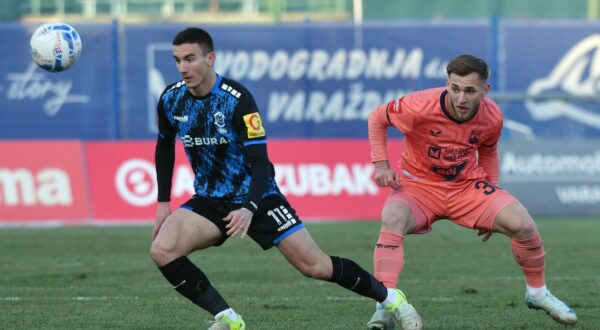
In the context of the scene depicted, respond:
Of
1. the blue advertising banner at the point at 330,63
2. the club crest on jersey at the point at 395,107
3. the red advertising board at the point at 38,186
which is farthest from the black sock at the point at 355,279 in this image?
the blue advertising banner at the point at 330,63

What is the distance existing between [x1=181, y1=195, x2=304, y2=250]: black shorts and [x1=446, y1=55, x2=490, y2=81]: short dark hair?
1.43 meters

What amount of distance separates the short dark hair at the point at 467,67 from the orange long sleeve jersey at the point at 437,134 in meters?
0.37

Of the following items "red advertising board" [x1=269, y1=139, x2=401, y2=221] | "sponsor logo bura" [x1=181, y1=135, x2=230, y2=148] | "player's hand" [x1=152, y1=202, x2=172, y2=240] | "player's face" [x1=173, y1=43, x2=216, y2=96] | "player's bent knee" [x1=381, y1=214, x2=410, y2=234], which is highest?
"player's face" [x1=173, y1=43, x2=216, y2=96]

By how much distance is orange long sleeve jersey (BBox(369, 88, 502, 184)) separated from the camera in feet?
25.8

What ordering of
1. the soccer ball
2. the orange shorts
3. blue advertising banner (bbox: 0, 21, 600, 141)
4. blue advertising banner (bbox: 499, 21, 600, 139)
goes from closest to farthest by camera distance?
the orange shorts < the soccer ball < blue advertising banner (bbox: 0, 21, 600, 141) < blue advertising banner (bbox: 499, 21, 600, 139)

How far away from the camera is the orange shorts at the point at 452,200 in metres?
7.85

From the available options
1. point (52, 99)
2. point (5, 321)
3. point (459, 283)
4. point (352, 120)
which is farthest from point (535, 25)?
point (5, 321)

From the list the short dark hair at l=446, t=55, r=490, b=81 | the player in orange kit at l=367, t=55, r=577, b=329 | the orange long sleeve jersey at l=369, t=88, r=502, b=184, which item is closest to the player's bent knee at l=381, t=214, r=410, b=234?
the player in orange kit at l=367, t=55, r=577, b=329

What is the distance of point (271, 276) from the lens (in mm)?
10852

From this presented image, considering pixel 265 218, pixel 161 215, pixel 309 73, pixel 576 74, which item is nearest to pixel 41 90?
pixel 309 73

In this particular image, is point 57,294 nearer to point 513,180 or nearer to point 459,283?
point 459,283

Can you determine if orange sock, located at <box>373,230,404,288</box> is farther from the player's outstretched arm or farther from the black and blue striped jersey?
the black and blue striped jersey

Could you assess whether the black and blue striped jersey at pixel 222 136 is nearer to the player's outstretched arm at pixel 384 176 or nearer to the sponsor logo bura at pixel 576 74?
the player's outstretched arm at pixel 384 176

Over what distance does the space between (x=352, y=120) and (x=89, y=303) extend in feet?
42.2
